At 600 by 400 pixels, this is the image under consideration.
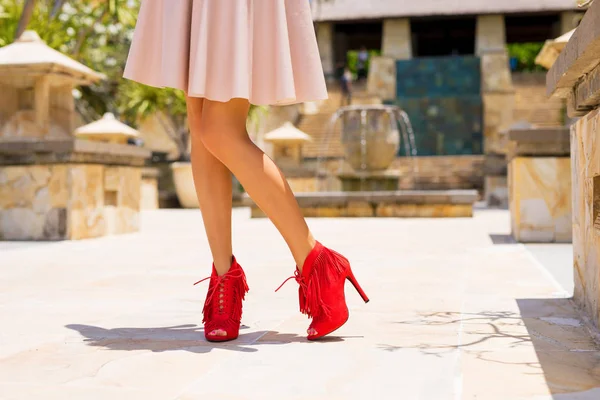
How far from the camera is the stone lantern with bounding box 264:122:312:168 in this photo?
18766 mm

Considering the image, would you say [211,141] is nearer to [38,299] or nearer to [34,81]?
[38,299]

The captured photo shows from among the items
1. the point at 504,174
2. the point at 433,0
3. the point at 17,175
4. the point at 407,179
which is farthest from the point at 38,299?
the point at 433,0

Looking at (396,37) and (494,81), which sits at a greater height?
(396,37)

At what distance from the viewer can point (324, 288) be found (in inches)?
92.3

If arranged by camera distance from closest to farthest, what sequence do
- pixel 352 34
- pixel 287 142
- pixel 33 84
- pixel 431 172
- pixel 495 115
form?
pixel 33 84 < pixel 287 142 < pixel 431 172 < pixel 495 115 < pixel 352 34

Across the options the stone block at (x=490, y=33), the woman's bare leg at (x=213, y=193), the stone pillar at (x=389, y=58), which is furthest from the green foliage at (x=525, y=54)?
the woman's bare leg at (x=213, y=193)

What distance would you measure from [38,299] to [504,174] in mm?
15220

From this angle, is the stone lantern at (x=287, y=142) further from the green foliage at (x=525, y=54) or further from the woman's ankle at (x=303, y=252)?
the green foliage at (x=525, y=54)

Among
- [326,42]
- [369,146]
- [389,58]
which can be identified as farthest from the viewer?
[326,42]

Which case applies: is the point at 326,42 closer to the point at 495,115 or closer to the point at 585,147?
the point at 495,115

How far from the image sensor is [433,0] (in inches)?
1155

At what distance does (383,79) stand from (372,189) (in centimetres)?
1522

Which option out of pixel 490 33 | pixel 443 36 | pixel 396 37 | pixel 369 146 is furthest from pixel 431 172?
pixel 443 36

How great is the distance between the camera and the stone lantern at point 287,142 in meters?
18.8
